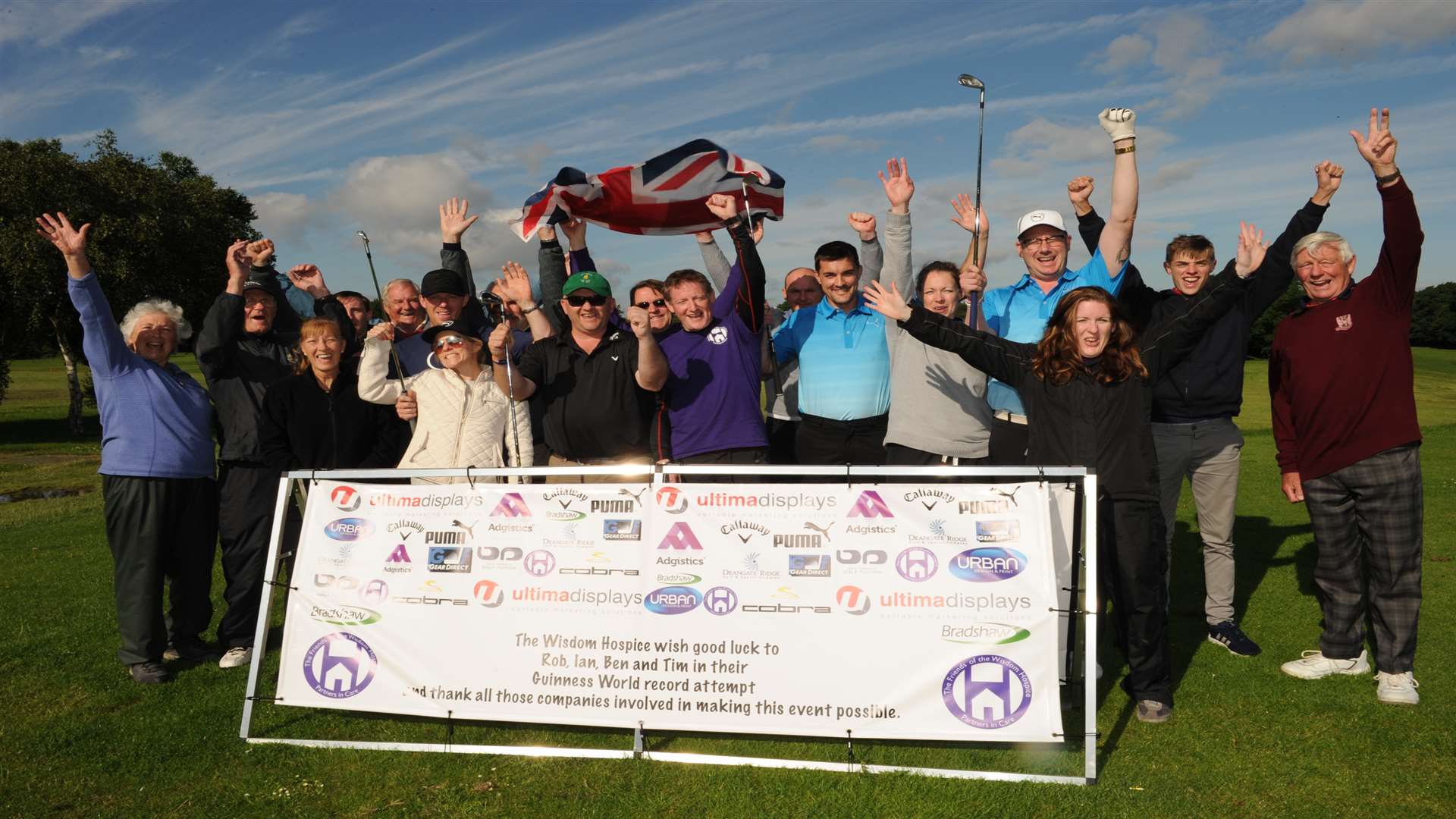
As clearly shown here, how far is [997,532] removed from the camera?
4574mm

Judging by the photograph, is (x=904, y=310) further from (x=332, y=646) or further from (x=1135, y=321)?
(x=332, y=646)

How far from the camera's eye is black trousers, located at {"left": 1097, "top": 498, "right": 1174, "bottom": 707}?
16.4ft

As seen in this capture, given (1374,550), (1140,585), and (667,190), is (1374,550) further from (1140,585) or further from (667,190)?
(667,190)

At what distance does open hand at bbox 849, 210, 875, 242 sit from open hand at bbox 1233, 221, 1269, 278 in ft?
7.66

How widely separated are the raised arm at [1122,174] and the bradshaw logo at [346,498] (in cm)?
475

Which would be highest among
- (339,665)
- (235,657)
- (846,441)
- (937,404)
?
(937,404)

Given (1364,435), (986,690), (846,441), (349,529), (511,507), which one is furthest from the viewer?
(846,441)

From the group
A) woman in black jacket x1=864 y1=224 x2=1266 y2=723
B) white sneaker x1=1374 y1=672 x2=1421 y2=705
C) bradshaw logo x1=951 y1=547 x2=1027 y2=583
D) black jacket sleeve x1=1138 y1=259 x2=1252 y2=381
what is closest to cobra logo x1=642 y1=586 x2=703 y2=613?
bradshaw logo x1=951 y1=547 x2=1027 y2=583

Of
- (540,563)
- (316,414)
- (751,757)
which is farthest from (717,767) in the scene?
(316,414)

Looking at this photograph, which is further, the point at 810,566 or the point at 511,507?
the point at 511,507

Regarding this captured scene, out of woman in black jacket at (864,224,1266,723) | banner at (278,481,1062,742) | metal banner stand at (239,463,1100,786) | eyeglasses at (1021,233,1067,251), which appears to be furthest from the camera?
eyeglasses at (1021,233,1067,251)

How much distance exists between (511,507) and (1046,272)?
3693mm

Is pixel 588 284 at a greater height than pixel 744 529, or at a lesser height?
greater

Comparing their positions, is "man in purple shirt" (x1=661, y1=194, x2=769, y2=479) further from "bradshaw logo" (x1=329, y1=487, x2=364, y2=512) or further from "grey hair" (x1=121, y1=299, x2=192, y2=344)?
"grey hair" (x1=121, y1=299, x2=192, y2=344)
